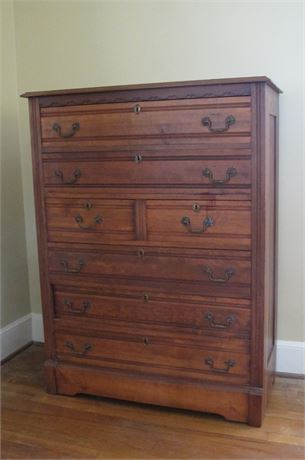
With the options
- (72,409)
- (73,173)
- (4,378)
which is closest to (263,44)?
(73,173)

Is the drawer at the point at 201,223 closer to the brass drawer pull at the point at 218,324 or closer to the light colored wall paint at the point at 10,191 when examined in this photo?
the brass drawer pull at the point at 218,324

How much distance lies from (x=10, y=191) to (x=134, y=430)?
57.3 inches

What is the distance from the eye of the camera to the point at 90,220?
215 centimetres

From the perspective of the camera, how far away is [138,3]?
247 cm

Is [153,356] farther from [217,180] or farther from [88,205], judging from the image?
[217,180]

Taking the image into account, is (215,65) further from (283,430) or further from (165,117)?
(283,430)

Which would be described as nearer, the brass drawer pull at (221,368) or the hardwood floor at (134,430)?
the hardwood floor at (134,430)

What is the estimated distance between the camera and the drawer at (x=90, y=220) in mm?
2094

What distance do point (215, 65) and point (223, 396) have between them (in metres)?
1.52

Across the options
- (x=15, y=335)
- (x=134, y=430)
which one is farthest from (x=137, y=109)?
(x=15, y=335)

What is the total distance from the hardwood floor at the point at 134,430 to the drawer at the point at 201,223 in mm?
763

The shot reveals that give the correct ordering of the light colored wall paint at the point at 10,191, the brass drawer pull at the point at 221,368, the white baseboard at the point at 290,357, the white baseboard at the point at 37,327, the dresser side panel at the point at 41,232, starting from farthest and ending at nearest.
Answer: the white baseboard at the point at 37,327, the light colored wall paint at the point at 10,191, the white baseboard at the point at 290,357, the dresser side panel at the point at 41,232, the brass drawer pull at the point at 221,368

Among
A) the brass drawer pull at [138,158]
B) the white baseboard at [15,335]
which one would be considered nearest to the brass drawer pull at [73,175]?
the brass drawer pull at [138,158]

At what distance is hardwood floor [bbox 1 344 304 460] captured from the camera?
1.92 m
